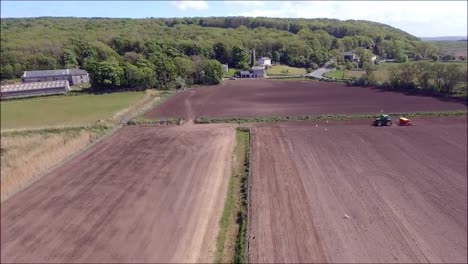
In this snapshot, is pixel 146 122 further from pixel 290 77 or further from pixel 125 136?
pixel 290 77

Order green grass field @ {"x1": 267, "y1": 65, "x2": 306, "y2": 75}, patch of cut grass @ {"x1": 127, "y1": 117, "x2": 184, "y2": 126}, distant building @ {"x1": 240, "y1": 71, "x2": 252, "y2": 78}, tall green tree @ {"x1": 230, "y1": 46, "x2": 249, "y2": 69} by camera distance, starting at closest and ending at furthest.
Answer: tall green tree @ {"x1": 230, "y1": 46, "x2": 249, "y2": 69}, patch of cut grass @ {"x1": 127, "y1": 117, "x2": 184, "y2": 126}, distant building @ {"x1": 240, "y1": 71, "x2": 252, "y2": 78}, green grass field @ {"x1": 267, "y1": 65, "x2": 306, "y2": 75}

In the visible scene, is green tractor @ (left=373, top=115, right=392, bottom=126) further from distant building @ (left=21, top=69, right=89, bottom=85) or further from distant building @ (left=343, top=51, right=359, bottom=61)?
distant building @ (left=21, top=69, right=89, bottom=85)

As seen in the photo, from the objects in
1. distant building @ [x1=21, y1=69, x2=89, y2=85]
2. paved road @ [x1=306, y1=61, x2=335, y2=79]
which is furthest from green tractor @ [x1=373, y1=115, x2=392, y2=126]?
paved road @ [x1=306, y1=61, x2=335, y2=79]

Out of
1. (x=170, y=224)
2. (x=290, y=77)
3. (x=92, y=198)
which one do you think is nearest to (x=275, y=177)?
(x=170, y=224)

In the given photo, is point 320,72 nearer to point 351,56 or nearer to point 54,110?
point 351,56

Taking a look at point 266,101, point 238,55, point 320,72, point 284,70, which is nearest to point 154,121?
point 238,55

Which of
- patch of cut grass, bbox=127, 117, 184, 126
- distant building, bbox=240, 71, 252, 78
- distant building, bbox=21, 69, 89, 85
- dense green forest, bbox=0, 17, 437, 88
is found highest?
dense green forest, bbox=0, 17, 437, 88
